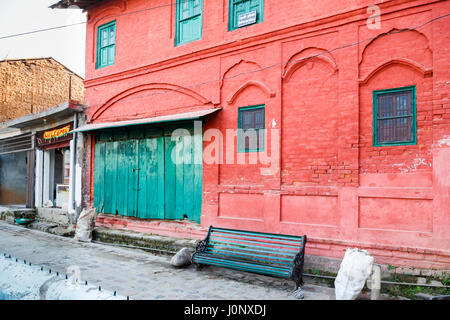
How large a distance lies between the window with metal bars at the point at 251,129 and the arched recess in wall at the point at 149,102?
101 cm

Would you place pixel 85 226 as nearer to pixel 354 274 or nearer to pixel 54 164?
pixel 54 164

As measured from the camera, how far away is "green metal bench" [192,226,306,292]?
17.9 feet

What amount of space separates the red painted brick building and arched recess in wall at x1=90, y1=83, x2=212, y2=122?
0.05 m

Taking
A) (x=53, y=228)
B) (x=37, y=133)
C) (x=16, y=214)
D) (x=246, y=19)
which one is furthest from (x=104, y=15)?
(x=16, y=214)

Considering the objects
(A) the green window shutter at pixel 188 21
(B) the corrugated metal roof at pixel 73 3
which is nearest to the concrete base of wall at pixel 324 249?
(A) the green window shutter at pixel 188 21

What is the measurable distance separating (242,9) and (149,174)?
15.9 ft

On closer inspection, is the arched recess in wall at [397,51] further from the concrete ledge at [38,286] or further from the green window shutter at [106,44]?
the green window shutter at [106,44]

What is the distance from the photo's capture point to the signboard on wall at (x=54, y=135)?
11.3m

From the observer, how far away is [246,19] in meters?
7.57

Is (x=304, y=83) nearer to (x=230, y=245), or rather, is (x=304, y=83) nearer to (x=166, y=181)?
(x=230, y=245)

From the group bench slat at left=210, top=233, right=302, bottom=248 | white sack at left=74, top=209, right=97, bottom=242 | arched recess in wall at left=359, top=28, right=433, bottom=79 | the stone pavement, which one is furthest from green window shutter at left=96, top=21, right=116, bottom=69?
arched recess in wall at left=359, top=28, right=433, bottom=79

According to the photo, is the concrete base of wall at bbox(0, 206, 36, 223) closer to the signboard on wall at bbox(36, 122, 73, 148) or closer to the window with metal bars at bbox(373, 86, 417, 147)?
the signboard on wall at bbox(36, 122, 73, 148)
